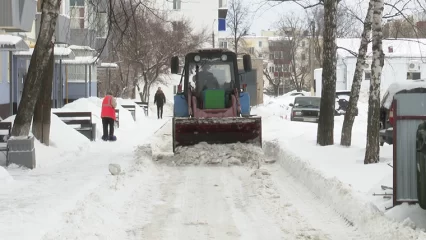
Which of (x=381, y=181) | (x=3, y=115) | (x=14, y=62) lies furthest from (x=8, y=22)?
(x=381, y=181)

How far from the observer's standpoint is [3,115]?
88.8 feet

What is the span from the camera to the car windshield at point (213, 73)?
61.6 feet

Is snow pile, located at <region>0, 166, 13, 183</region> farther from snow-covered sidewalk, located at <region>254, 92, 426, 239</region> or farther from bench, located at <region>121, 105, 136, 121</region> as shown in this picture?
bench, located at <region>121, 105, 136, 121</region>

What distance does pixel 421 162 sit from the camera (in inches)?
300

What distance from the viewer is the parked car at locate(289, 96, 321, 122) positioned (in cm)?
3547

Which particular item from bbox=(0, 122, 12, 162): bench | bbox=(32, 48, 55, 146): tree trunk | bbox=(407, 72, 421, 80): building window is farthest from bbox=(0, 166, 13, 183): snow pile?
bbox=(407, 72, 421, 80): building window

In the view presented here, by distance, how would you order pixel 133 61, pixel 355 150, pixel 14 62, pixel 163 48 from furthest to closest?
pixel 163 48 → pixel 133 61 → pixel 14 62 → pixel 355 150

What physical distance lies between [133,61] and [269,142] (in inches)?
1146

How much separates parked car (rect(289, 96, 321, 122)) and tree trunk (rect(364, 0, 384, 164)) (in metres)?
21.9

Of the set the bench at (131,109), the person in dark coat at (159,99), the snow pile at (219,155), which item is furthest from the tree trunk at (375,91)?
the person in dark coat at (159,99)

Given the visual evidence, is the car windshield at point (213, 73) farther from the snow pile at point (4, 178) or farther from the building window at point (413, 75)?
the building window at point (413, 75)

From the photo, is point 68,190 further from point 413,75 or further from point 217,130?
point 413,75

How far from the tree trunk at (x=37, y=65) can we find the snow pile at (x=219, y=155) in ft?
11.4

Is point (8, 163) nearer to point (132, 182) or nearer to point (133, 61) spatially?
point (132, 182)
